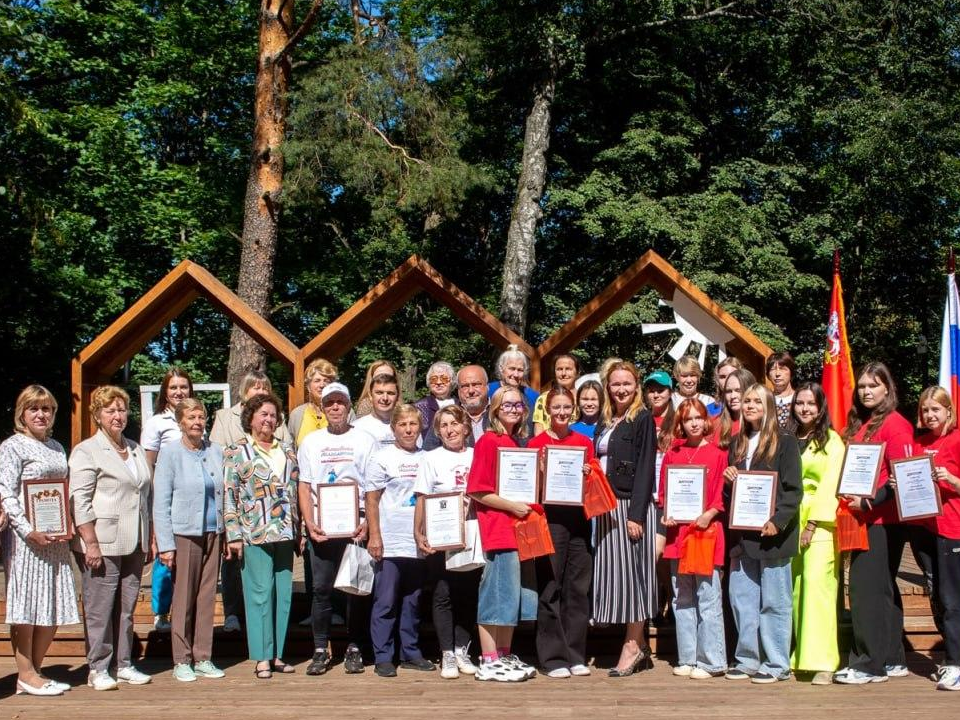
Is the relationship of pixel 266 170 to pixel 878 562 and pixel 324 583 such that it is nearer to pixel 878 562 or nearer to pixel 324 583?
pixel 324 583

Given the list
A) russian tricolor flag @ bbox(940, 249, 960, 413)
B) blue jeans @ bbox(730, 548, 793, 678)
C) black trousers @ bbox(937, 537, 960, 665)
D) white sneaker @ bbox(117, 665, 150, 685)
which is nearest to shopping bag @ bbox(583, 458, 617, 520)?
blue jeans @ bbox(730, 548, 793, 678)

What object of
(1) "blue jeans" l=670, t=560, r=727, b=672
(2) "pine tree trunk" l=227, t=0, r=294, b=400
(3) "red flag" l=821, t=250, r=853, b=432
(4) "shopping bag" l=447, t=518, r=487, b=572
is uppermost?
(2) "pine tree trunk" l=227, t=0, r=294, b=400

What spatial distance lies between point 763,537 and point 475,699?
204 centimetres

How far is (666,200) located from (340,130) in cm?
648

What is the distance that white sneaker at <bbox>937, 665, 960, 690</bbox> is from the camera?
6.49 meters

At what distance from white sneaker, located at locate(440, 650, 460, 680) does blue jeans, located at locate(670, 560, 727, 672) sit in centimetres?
144

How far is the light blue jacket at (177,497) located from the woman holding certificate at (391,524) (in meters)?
1.01

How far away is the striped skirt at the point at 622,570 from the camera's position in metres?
6.86

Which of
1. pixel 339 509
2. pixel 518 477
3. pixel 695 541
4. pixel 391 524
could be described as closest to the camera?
pixel 518 477

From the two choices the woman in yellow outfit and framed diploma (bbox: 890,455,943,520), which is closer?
framed diploma (bbox: 890,455,943,520)

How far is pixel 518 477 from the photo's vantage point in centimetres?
665

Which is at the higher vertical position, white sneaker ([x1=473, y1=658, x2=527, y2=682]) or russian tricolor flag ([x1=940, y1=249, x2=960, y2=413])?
russian tricolor flag ([x1=940, y1=249, x2=960, y2=413])

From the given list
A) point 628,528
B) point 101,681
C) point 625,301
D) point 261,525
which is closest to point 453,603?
Answer: point 628,528

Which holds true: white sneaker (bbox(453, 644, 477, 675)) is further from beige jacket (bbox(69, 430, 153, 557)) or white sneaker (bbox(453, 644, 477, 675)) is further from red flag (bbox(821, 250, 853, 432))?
red flag (bbox(821, 250, 853, 432))
